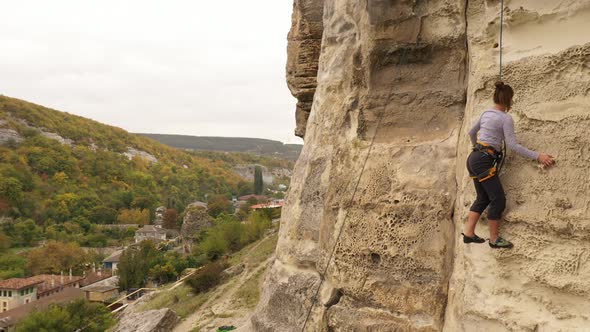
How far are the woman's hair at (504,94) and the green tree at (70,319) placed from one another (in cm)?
1986

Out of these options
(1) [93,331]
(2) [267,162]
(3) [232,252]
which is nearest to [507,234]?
(1) [93,331]

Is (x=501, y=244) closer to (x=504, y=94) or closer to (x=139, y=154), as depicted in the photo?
(x=504, y=94)

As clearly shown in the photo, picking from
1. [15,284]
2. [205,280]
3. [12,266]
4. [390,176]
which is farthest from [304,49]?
[12,266]

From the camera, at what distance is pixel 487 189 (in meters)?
3.15

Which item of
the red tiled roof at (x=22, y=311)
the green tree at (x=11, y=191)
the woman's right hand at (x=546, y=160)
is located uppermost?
the woman's right hand at (x=546, y=160)

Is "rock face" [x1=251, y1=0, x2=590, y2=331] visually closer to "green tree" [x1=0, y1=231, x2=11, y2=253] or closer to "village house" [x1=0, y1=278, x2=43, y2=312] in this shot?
"village house" [x1=0, y1=278, x2=43, y2=312]

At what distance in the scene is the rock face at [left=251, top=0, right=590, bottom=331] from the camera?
2996 millimetres

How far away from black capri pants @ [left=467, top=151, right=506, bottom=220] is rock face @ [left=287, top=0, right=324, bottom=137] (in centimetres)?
564

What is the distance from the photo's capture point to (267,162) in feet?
446

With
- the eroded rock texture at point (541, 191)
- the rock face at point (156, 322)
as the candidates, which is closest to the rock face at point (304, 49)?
the eroded rock texture at point (541, 191)

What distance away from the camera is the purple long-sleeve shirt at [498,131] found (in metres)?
3.05

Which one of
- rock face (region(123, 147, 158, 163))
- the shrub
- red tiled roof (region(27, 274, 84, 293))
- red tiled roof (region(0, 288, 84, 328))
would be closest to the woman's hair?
the shrub

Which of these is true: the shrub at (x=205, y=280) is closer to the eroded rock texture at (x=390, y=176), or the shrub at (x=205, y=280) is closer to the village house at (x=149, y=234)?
the eroded rock texture at (x=390, y=176)

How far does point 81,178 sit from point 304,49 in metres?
67.0
